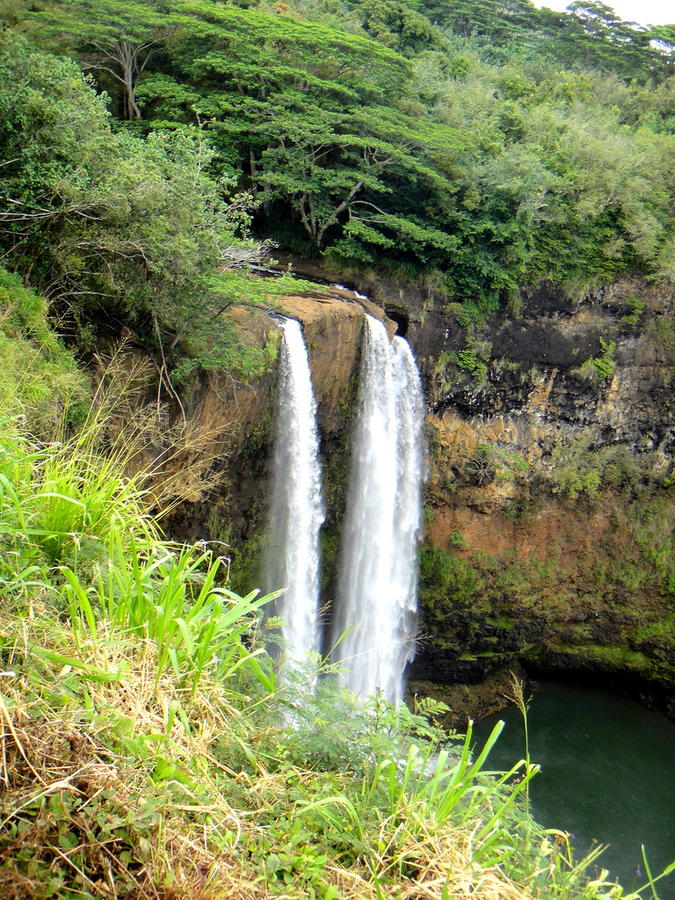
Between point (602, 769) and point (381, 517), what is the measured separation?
662cm

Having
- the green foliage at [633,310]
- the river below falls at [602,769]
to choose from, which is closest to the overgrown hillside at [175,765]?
the river below falls at [602,769]

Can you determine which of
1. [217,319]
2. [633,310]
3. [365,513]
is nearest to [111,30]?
[217,319]

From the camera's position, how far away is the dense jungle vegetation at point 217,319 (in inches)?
78.7

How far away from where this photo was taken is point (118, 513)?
9.31ft

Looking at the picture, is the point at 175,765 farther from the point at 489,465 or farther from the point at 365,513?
the point at 489,465

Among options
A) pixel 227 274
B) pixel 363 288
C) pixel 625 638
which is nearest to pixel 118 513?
pixel 227 274

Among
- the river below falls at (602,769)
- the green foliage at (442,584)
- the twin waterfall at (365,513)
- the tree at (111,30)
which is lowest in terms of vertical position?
the river below falls at (602,769)

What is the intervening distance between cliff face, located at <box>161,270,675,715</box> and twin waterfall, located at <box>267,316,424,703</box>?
108 centimetres

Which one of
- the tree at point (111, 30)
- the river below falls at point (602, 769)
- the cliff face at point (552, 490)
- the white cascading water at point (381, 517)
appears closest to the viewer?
the river below falls at point (602, 769)

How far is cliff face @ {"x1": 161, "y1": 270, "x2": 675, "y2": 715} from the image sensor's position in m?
14.4

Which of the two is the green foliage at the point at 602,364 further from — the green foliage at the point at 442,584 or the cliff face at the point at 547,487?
the green foliage at the point at 442,584

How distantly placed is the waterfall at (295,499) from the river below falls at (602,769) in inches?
183

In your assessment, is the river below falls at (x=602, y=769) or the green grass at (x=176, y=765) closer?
the green grass at (x=176, y=765)

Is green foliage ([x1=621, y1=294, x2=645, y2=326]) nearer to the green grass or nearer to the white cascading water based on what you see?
the white cascading water
